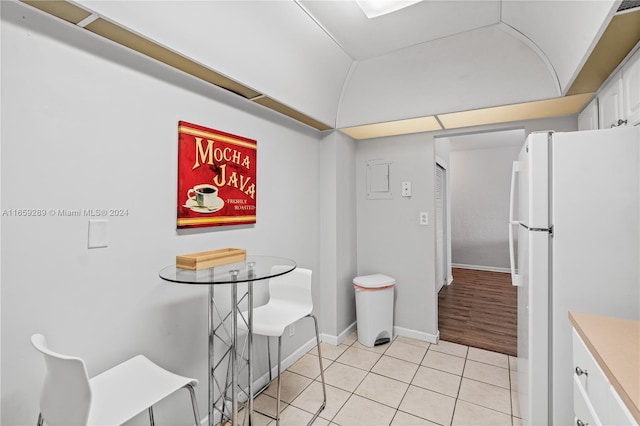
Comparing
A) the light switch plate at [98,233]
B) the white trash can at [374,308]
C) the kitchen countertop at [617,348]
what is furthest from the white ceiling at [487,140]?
the light switch plate at [98,233]

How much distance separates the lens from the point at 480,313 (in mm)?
3926

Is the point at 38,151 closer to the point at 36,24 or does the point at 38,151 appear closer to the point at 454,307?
the point at 36,24

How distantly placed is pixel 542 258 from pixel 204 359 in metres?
1.99

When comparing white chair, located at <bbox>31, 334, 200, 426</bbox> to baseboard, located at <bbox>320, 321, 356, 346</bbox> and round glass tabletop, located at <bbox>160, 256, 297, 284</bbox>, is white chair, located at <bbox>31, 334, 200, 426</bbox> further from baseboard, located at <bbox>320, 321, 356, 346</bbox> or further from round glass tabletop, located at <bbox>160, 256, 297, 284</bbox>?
baseboard, located at <bbox>320, 321, 356, 346</bbox>

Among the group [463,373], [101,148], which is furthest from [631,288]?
[101,148]

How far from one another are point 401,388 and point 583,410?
1.31 metres

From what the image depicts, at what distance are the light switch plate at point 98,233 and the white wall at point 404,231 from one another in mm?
2490

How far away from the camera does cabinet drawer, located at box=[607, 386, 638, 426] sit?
2.67ft

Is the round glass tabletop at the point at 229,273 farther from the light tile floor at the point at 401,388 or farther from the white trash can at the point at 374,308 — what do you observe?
the white trash can at the point at 374,308

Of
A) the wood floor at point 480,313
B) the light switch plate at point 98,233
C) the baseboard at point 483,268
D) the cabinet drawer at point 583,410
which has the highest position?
the light switch plate at point 98,233

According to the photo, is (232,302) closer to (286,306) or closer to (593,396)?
(286,306)

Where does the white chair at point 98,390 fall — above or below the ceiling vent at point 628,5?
below

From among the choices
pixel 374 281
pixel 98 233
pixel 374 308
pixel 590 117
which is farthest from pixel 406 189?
pixel 98 233

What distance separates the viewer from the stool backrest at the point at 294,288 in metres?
2.17
